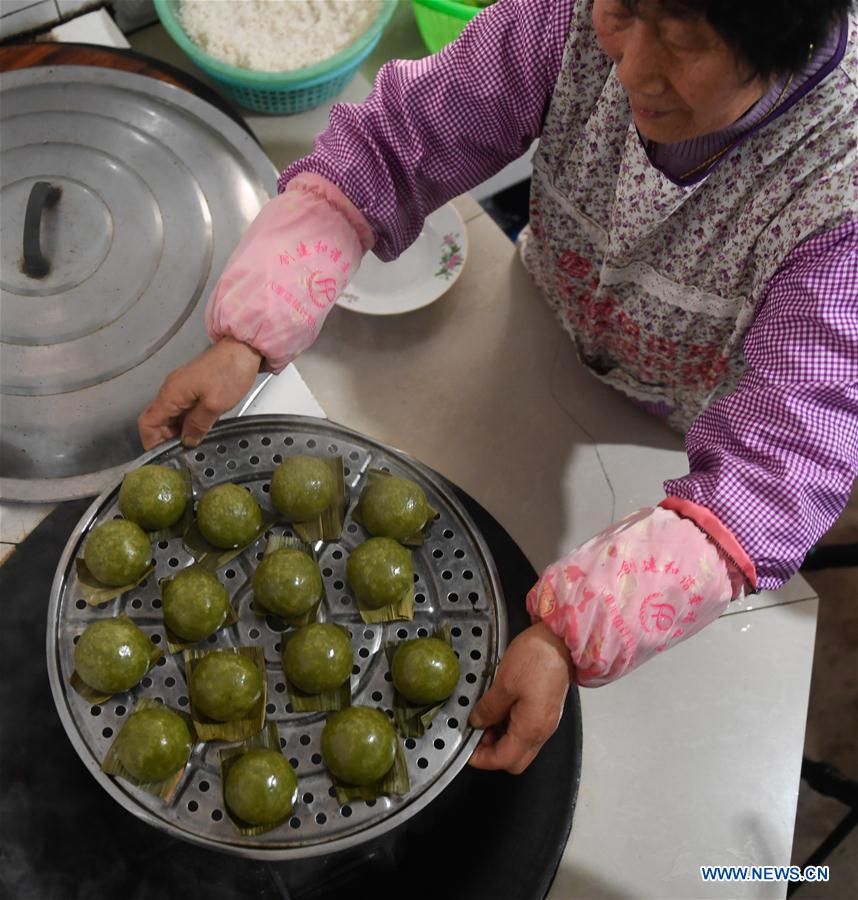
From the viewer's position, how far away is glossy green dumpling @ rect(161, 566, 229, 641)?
33.0 inches

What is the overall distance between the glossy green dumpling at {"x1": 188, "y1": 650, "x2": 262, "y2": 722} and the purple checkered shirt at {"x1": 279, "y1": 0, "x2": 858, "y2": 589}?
48 cm

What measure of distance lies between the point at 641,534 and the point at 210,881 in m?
0.59

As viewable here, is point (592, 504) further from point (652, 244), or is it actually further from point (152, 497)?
point (152, 497)

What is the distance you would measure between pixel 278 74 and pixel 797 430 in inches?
38.0

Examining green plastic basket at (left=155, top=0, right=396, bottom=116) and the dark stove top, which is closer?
the dark stove top

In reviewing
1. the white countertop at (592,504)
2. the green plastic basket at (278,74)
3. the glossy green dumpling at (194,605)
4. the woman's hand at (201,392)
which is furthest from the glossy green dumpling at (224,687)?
the green plastic basket at (278,74)

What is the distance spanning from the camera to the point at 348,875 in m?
0.93

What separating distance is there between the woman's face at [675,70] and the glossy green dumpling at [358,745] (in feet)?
2.08

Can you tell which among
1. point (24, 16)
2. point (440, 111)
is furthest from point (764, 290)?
point (24, 16)

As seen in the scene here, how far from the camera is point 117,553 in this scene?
0.86 meters

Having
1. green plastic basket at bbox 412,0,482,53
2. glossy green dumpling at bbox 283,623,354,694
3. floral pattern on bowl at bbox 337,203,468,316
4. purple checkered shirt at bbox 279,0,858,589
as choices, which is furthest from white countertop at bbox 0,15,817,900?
glossy green dumpling at bbox 283,623,354,694

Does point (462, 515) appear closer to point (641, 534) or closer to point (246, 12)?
point (641, 534)

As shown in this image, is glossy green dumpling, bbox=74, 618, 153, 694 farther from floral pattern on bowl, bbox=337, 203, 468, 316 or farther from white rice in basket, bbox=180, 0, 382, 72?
white rice in basket, bbox=180, 0, 382, 72

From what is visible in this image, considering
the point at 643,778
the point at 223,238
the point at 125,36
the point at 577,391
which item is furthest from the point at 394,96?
the point at 643,778
